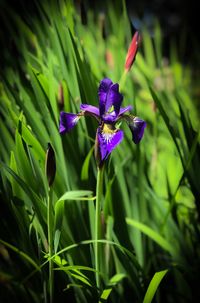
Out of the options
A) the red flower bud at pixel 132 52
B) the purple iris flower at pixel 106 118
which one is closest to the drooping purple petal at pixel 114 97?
the purple iris flower at pixel 106 118

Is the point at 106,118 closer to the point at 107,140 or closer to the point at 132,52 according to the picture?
the point at 107,140

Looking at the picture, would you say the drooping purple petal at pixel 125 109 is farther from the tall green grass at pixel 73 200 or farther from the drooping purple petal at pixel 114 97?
the tall green grass at pixel 73 200

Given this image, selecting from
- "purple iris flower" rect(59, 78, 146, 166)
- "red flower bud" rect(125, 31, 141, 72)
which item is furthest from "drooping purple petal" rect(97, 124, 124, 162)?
"red flower bud" rect(125, 31, 141, 72)

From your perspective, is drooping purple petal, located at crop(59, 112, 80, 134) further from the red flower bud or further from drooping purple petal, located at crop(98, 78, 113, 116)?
the red flower bud

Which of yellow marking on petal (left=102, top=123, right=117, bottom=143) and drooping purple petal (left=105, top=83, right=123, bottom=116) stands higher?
drooping purple petal (left=105, top=83, right=123, bottom=116)

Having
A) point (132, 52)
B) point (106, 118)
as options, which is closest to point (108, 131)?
point (106, 118)

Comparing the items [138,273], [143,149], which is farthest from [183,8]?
[138,273]

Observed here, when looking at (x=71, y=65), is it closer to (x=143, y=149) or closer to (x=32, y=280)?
(x=143, y=149)
